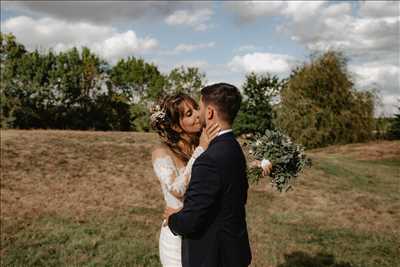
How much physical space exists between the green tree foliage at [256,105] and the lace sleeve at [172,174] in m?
36.1

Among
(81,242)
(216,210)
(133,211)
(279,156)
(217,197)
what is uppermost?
(279,156)

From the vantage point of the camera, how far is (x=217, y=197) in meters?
3.46

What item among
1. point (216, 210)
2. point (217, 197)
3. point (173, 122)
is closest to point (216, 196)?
point (217, 197)

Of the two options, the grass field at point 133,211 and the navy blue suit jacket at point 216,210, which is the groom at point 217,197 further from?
the grass field at point 133,211

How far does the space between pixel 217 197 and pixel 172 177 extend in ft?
2.68

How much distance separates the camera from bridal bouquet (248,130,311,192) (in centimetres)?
479

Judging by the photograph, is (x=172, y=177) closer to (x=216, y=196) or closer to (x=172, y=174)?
(x=172, y=174)

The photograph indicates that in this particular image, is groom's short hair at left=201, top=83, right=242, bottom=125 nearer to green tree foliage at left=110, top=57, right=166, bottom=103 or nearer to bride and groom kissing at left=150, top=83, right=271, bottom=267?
bride and groom kissing at left=150, top=83, right=271, bottom=267

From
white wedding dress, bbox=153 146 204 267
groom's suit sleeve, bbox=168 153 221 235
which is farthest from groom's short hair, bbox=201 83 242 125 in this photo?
white wedding dress, bbox=153 146 204 267

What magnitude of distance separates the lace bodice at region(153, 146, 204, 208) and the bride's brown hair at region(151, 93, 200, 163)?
16 centimetres

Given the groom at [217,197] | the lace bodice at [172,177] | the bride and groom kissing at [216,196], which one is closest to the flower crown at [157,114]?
the lace bodice at [172,177]

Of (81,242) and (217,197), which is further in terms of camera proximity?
(81,242)

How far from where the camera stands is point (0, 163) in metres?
17.9

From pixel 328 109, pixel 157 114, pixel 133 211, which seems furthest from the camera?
pixel 328 109
